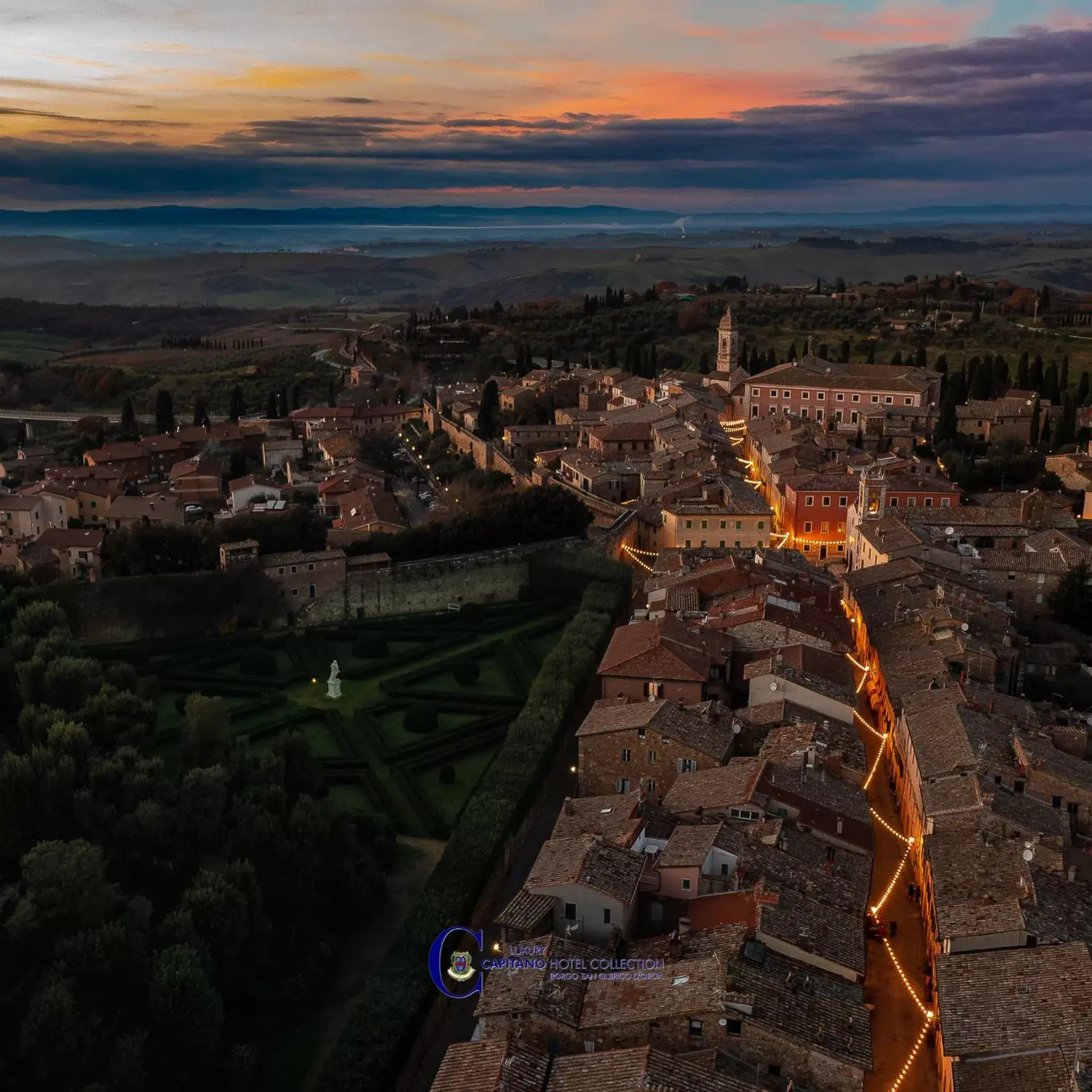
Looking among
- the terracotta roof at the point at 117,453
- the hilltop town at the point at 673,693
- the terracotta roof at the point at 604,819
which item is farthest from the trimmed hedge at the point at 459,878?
the terracotta roof at the point at 117,453

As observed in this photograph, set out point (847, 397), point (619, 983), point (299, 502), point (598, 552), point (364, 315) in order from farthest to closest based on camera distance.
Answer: point (364, 315), point (847, 397), point (299, 502), point (598, 552), point (619, 983)

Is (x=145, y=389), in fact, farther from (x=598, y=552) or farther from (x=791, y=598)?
(x=791, y=598)

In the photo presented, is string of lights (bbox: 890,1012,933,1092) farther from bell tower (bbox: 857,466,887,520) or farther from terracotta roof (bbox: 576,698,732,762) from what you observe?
bell tower (bbox: 857,466,887,520)

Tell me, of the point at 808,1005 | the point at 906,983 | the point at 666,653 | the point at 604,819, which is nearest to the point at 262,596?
the point at 666,653

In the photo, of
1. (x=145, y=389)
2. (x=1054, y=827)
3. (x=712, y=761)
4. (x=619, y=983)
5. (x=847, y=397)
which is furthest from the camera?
(x=145, y=389)

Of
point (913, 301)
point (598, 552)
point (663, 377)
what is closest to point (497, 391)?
point (663, 377)

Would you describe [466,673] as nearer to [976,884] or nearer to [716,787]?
[716,787]
